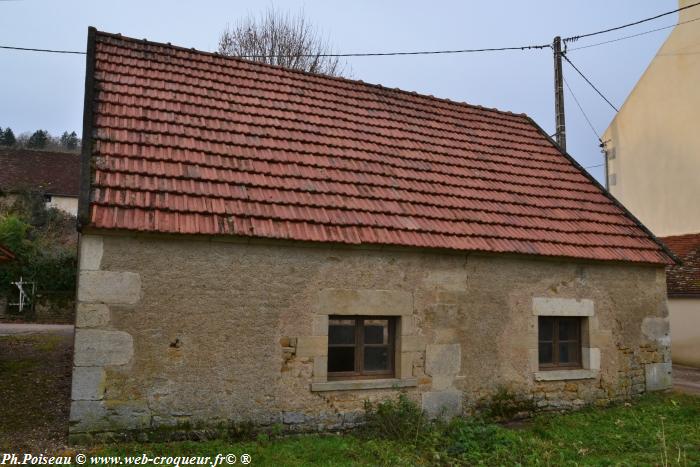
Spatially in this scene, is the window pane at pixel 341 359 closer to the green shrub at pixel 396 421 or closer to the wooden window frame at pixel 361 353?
the wooden window frame at pixel 361 353

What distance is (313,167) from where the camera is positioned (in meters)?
7.32

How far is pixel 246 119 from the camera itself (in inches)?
303

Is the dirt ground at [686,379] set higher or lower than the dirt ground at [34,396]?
lower

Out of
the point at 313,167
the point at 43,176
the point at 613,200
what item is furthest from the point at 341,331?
the point at 43,176

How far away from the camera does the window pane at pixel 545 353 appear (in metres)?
7.79

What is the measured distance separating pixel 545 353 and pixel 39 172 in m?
32.5

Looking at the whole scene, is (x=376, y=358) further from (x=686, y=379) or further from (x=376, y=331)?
(x=686, y=379)

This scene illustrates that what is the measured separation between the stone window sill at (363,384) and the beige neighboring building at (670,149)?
33.9ft

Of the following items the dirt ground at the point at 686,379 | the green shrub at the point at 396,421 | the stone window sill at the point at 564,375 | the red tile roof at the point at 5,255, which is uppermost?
the red tile roof at the point at 5,255

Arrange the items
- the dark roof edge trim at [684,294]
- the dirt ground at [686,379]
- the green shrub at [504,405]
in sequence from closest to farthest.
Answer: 1. the green shrub at [504,405]
2. the dirt ground at [686,379]
3. the dark roof edge trim at [684,294]

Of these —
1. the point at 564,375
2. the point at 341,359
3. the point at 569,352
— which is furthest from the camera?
the point at 569,352

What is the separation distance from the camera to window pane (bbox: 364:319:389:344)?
22.0 feet

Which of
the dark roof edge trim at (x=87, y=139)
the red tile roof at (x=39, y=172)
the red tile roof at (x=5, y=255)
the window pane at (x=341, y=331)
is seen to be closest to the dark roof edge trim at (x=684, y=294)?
the window pane at (x=341, y=331)

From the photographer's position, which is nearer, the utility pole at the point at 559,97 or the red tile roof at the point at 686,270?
the utility pole at the point at 559,97
